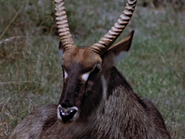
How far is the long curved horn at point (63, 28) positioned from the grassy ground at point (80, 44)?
1349mm

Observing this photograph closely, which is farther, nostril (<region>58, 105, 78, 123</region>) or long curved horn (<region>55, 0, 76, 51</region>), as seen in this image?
long curved horn (<region>55, 0, 76, 51</region>)

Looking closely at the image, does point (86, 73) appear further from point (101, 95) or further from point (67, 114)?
point (67, 114)

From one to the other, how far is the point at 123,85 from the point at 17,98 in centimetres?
235

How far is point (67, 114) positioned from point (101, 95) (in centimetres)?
57

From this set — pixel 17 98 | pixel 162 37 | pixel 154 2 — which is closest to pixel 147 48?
pixel 162 37

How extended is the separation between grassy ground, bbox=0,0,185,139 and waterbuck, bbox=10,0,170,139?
126cm

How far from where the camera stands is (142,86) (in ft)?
25.1

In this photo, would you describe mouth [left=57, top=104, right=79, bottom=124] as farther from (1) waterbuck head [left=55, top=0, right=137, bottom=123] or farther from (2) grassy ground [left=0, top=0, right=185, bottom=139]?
(2) grassy ground [left=0, top=0, right=185, bottom=139]

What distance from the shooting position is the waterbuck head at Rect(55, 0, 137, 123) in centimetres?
411

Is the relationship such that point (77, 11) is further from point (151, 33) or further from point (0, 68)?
point (0, 68)

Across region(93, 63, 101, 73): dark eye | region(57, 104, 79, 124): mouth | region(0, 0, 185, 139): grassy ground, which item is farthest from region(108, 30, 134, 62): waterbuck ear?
region(0, 0, 185, 139): grassy ground

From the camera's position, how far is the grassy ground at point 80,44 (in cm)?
650

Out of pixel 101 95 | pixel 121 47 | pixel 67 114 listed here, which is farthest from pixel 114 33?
pixel 67 114

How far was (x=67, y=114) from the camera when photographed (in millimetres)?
4020
